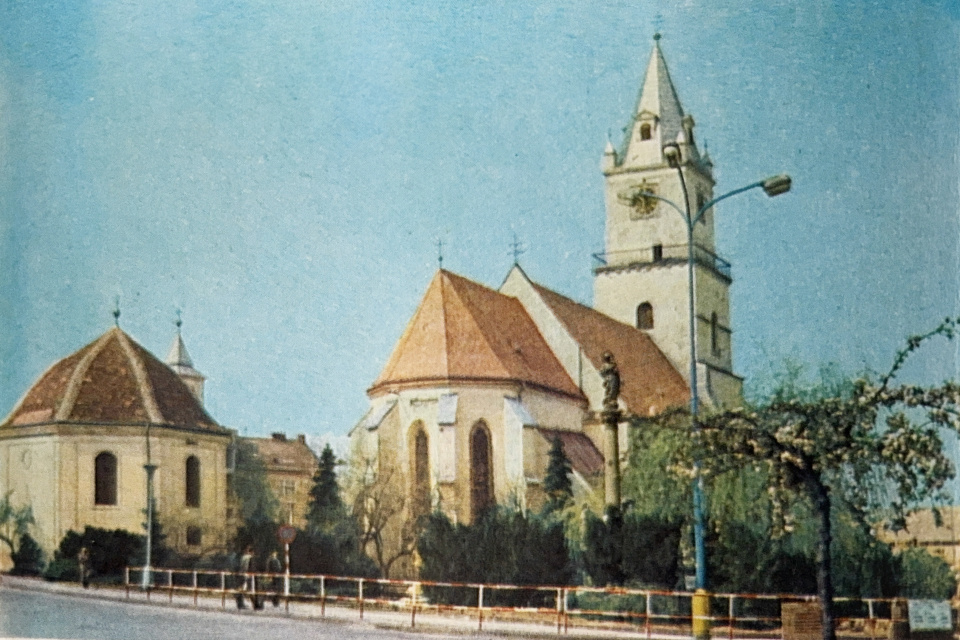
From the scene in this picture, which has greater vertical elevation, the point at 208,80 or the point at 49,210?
the point at 208,80

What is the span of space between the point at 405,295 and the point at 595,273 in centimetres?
165

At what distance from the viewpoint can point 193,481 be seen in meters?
12.3

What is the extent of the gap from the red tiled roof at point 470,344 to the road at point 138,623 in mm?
1965

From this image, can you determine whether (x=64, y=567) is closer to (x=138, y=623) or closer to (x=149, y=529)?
(x=149, y=529)

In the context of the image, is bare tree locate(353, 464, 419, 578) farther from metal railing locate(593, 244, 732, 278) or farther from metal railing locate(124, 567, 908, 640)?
metal railing locate(593, 244, 732, 278)

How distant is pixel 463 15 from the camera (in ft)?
38.2

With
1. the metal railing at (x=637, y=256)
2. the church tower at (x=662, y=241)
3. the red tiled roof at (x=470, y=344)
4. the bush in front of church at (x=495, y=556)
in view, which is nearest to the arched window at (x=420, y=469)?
the bush in front of church at (x=495, y=556)

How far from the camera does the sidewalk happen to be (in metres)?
11.4

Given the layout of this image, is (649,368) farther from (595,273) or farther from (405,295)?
(405,295)

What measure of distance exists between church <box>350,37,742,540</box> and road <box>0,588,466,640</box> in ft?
4.31

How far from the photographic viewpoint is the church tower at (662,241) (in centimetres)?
1141

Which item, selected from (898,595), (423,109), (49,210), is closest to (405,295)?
(423,109)

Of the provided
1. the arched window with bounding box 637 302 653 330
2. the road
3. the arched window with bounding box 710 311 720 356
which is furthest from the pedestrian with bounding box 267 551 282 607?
the arched window with bounding box 710 311 720 356

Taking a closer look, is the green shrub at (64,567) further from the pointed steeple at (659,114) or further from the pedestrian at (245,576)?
the pointed steeple at (659,114)
